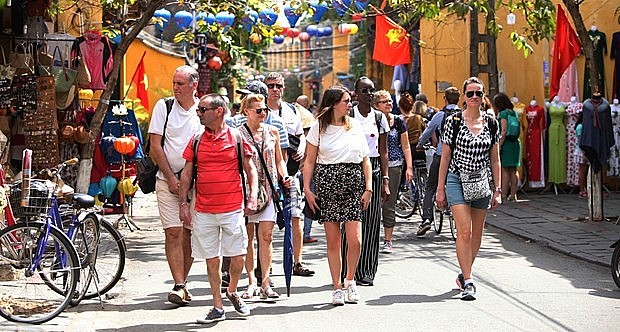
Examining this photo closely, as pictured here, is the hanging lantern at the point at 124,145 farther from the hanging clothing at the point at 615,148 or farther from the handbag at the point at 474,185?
the hanging clothing at the point at 615,148

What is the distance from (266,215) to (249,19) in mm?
5722

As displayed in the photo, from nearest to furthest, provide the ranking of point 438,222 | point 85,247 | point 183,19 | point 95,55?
point 85,247
point 95,55
point 438,222
point 183,19

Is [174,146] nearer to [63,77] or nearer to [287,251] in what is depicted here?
[287,251]

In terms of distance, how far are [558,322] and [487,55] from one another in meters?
14.0

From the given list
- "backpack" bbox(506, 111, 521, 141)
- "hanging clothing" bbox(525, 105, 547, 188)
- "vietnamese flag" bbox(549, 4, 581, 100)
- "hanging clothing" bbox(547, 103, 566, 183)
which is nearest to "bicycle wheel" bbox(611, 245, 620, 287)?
"vietnamese flag" bbox(549, 4, 581, 100)

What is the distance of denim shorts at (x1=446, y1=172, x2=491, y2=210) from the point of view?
898 centimetres

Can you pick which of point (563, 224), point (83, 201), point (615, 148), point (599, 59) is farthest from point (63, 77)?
point (599, 59)

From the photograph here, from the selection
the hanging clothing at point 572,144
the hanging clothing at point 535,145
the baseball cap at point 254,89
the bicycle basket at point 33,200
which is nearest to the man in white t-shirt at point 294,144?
the baseball cap at point 254,89

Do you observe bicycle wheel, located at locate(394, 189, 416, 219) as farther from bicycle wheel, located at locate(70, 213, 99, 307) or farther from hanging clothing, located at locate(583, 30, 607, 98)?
bicycle wheel, located at locate(70, 213, 99, 307)

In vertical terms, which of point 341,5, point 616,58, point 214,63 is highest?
point 214,63

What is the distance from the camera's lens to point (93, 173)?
14555 millimetres

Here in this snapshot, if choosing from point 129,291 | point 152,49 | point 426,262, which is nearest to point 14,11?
point 129,291

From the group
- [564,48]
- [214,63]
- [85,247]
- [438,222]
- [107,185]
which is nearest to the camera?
[85,247]

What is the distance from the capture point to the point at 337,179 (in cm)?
882
